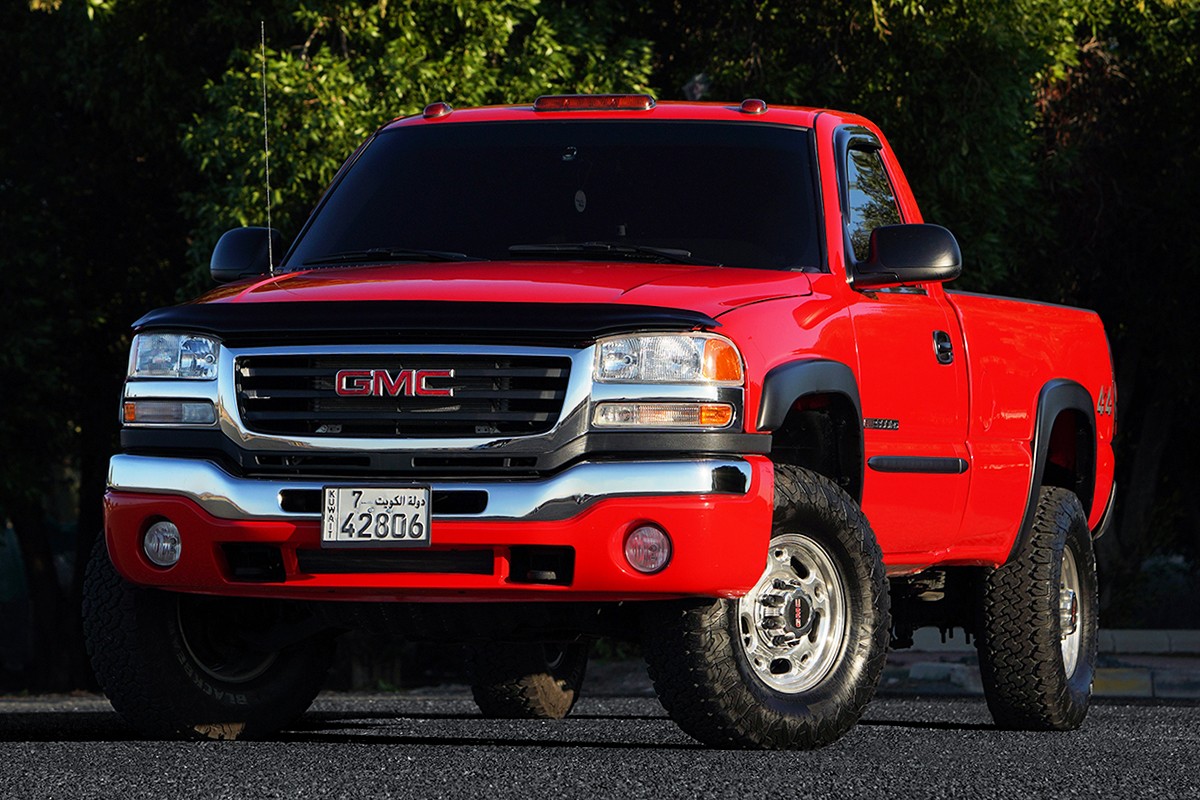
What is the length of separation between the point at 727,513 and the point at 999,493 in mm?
2396

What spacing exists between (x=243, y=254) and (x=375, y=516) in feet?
6.22

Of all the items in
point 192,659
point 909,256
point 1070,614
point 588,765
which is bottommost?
point 1070,614

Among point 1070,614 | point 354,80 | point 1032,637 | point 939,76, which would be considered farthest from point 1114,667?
point 1032,637

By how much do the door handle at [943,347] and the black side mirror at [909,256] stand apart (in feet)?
1.71

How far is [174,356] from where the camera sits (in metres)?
7.02

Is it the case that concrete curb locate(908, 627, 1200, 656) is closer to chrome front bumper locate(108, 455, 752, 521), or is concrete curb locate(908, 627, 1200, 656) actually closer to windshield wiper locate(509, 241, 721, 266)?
windshield wiper locate(509, 241, 721, 266)

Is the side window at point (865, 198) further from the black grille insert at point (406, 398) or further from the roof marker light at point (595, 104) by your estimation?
the black grille insert at point (406, 398)

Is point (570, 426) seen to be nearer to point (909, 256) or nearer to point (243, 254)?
point (909, 256)

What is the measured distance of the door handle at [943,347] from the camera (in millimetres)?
8203

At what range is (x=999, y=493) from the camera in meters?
8.64

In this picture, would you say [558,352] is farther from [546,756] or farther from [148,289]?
[148,289]

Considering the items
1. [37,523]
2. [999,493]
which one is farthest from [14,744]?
[37,523]

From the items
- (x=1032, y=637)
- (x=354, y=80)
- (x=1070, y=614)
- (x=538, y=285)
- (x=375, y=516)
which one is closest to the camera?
(x=375, y=516)

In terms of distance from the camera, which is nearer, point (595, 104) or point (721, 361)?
point (721, 361)
